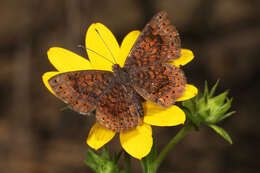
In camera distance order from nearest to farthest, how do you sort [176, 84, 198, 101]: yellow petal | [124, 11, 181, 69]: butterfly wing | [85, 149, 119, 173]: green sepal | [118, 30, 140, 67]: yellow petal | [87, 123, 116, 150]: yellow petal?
[87, 123, 116, 150]: yellow petal → [176, 84, 198, 101]: yellow petal → [124, 11, 181, 69]: butterfly wing → [85, 149, 119, 173]: green sepal → [118, 30, 140, 67]: yellow petal

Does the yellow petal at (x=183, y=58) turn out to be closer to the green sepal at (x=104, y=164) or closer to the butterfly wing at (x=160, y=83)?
the butterfly wing at (x=160, y=83)

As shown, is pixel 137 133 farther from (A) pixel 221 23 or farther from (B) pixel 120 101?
(A) pixel 221 23

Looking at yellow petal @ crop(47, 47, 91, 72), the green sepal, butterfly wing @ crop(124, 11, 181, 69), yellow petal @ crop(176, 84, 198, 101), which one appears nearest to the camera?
yellow petal @ crop(176, 84, 198, 101)

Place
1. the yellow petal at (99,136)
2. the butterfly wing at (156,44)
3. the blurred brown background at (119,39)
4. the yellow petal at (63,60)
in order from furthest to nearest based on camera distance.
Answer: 1. the blurred brown background at (119,39)
2. the yellow petal at (63,60)
3. the butterfly wing at (156,44)
4. the yellow petal at (99,136)

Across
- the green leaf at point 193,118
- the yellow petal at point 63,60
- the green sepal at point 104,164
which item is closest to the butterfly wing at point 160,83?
the green leaf at point 193,118

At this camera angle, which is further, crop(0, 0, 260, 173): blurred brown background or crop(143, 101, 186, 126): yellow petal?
crop(0, 0, 260, 173): blurred brown background

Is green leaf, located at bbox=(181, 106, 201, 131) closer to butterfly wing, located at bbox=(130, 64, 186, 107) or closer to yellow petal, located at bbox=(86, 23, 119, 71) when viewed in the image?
butterfly wing, located at bbox=(130, 64, 186, 107)

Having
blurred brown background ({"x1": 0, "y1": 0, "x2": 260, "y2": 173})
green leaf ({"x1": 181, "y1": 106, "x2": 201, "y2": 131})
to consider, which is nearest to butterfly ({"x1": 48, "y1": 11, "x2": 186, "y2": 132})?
green leaf ({"x1": 181, "y1": 106, "x2": 201, "y2": 131})
